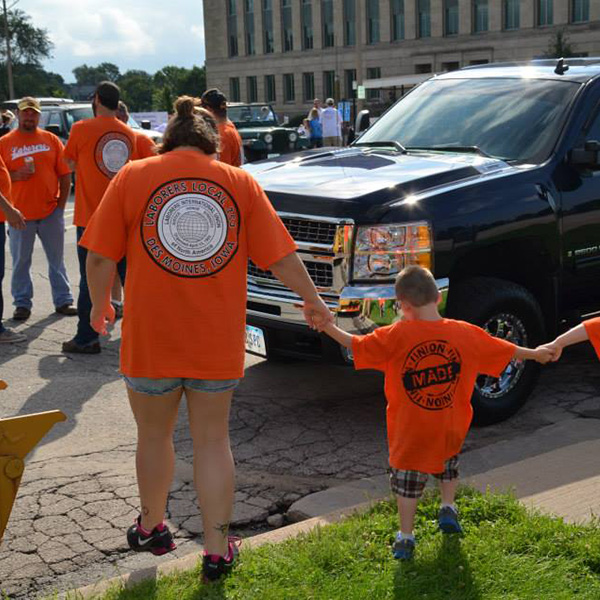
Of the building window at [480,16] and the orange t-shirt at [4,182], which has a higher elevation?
the building window at [480,16]

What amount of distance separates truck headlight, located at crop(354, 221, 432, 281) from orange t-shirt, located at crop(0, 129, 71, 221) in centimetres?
410

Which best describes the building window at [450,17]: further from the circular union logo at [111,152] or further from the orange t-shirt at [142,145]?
the circular union logo at [111,152]

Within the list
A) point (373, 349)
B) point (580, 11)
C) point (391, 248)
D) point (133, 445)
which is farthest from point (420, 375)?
point (580, 11)

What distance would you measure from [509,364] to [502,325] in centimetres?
24

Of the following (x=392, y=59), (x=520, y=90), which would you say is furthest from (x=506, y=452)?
(x=392, y=59)

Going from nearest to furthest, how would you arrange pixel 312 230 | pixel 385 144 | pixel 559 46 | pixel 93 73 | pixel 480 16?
pixel 312 230
pixel 385 144
pixel 559 46
pixel 480 16
pixel 93 73

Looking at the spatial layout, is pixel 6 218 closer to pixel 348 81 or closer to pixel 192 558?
pixel 192 558

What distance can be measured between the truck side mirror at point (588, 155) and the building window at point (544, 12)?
215ft

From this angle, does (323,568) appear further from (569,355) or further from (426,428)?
(569,355)

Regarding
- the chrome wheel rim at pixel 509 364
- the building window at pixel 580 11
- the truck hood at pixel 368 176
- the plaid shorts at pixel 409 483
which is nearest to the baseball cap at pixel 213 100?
the truck hood at pixel 368 176

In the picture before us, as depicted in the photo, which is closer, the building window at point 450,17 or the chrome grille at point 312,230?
the chrome grille at point 312,230

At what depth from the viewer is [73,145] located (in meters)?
7.96

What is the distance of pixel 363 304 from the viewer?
557 cm

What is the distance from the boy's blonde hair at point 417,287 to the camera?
396cm
